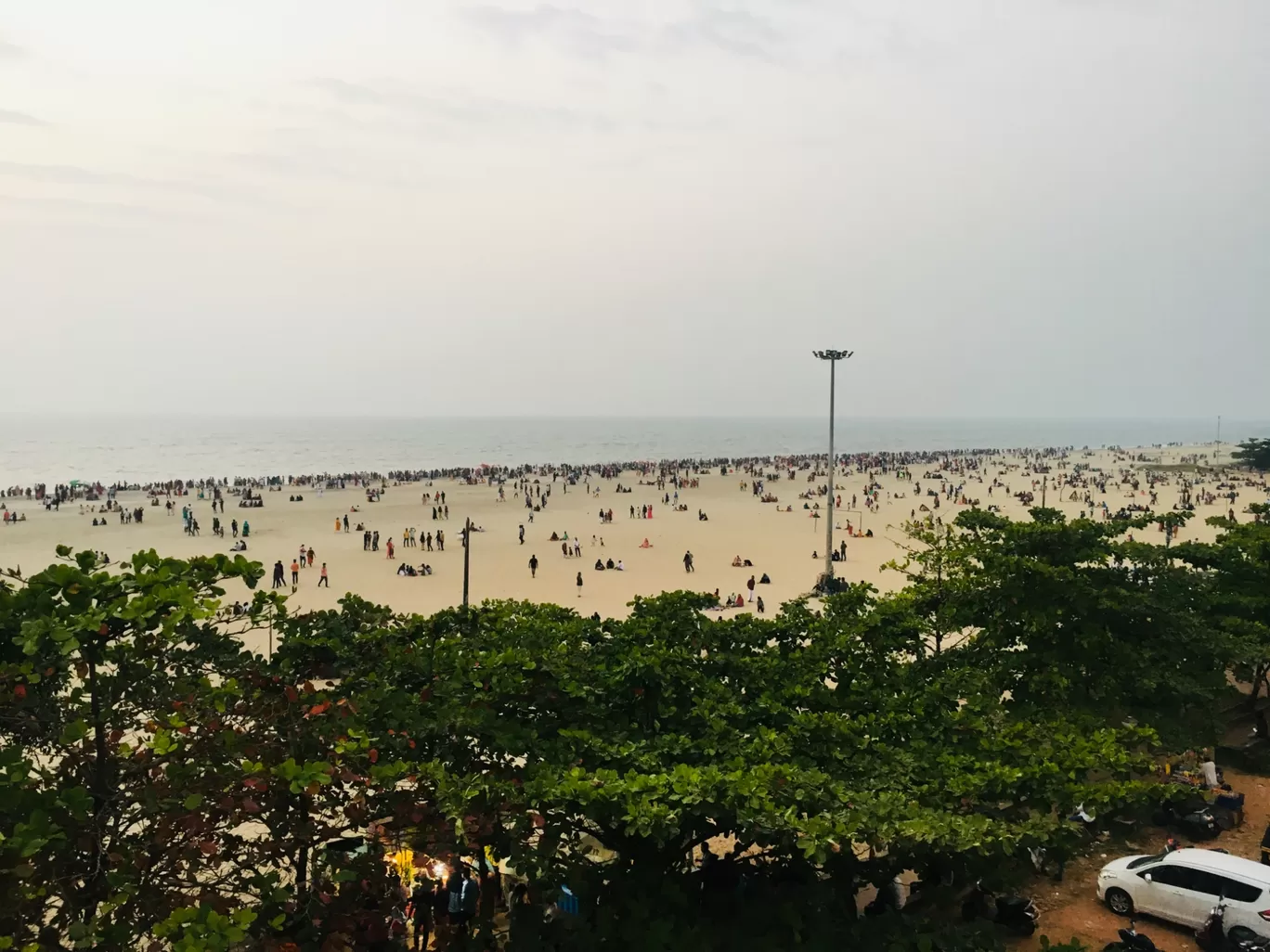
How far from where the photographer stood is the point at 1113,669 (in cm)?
1175

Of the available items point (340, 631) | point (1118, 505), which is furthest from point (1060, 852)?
point (1118, 505)

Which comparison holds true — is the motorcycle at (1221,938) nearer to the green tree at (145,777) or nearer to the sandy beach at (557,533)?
the green tree at (145,777)

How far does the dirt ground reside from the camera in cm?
956

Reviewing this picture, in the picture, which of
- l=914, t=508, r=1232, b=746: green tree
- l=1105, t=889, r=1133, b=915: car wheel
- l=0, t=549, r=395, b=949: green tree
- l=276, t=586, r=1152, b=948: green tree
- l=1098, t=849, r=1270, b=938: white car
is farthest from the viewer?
l=914, t=508, r=1232, b=746: green tree

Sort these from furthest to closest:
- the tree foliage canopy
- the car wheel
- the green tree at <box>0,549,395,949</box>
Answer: the car wheel < the tree foliage canopy < the green tree at <box>0,549,395,949</box>

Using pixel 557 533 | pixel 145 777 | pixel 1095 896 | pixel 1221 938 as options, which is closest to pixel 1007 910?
pixel 1095 896

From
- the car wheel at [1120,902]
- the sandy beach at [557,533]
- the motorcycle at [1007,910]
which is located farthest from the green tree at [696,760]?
the sandy beach at [557,533]

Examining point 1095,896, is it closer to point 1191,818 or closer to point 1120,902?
point 1120,902

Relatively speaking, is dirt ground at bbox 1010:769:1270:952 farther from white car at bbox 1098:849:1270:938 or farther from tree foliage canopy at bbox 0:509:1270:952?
tree foliage canopy at bbox 0:509:1270:952

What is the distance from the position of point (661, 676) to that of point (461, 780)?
2458 mm

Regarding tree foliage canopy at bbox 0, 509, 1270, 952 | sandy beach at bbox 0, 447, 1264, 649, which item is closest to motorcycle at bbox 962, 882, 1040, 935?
tree foliage canopy at bbox 0, 509, 1270, 952

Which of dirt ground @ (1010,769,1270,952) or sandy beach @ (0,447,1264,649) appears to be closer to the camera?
dirt ground @ (1010,769,1270,952)

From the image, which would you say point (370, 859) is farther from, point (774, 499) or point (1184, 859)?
point (774, 499)

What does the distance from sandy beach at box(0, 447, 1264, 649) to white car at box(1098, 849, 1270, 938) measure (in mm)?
17851
